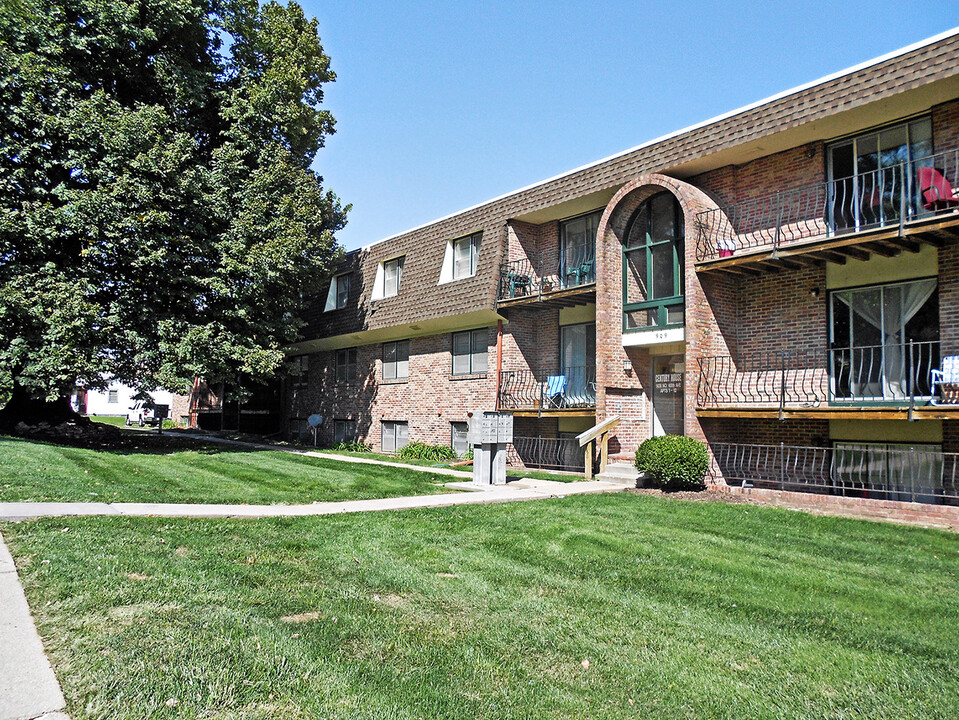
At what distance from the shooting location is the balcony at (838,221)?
10.4 m

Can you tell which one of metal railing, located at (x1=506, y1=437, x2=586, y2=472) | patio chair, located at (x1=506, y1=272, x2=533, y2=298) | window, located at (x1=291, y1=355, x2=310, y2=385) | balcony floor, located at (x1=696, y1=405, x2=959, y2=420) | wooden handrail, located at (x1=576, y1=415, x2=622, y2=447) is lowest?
metal railing, located at (x1=506, y1=437, x2=586, y2=472)

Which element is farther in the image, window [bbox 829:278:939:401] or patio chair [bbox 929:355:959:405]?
window [bbox 829:278:939:401]

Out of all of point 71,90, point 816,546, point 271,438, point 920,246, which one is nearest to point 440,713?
point 816,546

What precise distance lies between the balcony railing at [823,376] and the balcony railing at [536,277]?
4.65m

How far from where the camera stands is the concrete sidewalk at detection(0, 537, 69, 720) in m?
3.06

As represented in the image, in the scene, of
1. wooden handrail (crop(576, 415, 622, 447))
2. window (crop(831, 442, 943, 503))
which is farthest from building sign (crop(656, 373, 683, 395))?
window (crop(831, 442, 943, 503))

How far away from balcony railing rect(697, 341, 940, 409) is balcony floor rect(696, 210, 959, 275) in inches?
64.3

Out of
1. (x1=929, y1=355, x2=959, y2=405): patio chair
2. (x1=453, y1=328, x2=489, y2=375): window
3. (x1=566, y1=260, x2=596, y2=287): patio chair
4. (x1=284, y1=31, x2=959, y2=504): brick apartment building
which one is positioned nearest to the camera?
(x1=929, y1=355, x2=959, y2=405): patio chair

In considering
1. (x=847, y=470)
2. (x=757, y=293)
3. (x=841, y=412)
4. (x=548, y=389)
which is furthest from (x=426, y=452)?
(x=841, y=412)

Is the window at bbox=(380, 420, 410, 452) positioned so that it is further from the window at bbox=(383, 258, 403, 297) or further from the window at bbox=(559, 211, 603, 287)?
the window at bbox=(559, 211, 603, 287)

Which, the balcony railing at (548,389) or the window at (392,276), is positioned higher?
the window at (392,276)

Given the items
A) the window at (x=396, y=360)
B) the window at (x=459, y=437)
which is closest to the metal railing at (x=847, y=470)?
the window at (x=459, y=437)

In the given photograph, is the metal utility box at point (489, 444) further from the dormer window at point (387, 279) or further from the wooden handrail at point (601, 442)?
the dormer window at point (387, 279)

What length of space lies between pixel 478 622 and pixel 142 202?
1452 centimetres
